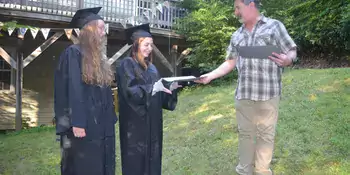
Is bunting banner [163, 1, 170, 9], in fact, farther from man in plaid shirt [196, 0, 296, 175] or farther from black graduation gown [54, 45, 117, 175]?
black graduation gown [54, 45, 117, 175]

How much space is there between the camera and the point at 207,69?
440 inches

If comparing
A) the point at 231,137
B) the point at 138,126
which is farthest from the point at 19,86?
the point at 138,126

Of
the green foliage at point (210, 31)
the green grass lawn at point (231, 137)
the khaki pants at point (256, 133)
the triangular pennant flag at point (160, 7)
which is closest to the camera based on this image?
the khaki pants at point (256, 133)

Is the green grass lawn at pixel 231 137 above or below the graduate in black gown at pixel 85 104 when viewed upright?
below

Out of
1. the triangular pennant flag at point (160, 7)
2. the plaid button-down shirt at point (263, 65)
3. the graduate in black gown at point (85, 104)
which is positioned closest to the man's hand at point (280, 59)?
the plaid button-down shirt at point (263, 65)

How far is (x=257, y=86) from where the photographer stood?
3289 mm

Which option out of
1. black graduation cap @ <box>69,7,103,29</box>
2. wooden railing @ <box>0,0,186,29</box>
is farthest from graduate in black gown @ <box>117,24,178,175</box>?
wooden railing @ <box>0,0,186,29</box>

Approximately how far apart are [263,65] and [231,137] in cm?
294

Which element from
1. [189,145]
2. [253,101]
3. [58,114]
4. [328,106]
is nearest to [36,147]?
[189,145]

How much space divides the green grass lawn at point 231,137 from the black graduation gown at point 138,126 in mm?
1278

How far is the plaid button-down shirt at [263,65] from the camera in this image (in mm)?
3217

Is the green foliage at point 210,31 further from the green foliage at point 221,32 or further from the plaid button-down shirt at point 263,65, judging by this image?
the plaid button-down shirt at point 263,65

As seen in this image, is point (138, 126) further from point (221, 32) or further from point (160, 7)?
point (160, 7)

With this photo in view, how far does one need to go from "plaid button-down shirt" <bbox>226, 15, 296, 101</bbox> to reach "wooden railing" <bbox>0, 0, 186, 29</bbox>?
7.56 metres
